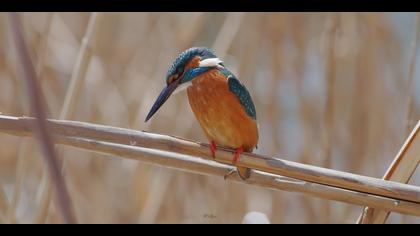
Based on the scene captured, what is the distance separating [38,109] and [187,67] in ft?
3.20

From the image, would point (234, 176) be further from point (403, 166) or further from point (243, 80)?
point (243, 80)

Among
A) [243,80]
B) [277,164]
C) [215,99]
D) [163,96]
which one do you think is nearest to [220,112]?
[215,99]

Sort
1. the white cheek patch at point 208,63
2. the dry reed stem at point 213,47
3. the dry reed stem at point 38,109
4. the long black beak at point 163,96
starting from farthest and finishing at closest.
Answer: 1. the dry reed stem at point 213,47
2. the white cheek patch at point 208,63
3. the long black beak at point 163,96
4. the dry reed stem at point 38,109

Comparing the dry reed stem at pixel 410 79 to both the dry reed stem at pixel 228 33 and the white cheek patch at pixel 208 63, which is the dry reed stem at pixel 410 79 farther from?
the dry reed stem at pixel 228 33

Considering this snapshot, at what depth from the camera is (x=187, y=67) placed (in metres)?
1.40

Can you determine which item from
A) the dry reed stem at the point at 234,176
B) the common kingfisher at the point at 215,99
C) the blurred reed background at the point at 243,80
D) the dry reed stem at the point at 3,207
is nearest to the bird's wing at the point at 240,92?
the common kingfisher at the point at 215,99

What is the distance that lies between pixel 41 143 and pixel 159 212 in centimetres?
189

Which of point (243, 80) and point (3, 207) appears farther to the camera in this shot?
point (243, 80)

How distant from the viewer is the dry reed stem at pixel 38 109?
1.40ft

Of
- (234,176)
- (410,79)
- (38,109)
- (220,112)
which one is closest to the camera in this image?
(38,109)

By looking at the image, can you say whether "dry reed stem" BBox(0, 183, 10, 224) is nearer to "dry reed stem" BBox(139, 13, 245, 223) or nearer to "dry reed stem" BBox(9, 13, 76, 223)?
"dry reed stem" BBox(139, 13, 245, 223)

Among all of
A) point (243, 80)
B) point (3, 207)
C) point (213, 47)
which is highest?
point (213, 47)

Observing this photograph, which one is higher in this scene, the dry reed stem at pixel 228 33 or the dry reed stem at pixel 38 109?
the dry reed stem at pixel 228 33

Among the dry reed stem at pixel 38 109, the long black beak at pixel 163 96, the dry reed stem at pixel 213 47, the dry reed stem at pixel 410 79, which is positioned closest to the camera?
the dry reed stem at pixel 38 109
